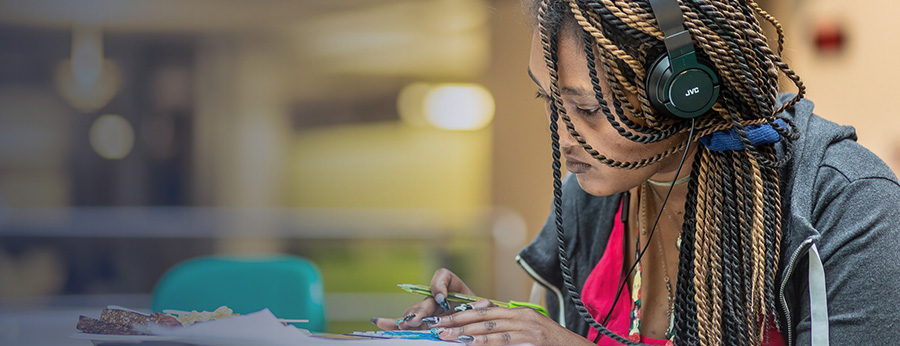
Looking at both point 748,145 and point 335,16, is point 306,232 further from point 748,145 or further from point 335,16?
point 748,145

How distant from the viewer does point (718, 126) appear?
0.94 meters

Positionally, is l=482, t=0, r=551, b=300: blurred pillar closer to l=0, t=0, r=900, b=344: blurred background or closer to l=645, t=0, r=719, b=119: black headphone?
l=0, t=0, r=900, b=344: blurred background

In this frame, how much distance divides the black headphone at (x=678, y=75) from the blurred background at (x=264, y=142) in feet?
9.13

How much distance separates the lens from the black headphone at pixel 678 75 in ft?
2.88

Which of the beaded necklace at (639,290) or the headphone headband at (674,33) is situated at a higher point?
the headphone headband at (674,33)

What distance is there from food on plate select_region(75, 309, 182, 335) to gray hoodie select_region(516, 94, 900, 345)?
717 millimetres

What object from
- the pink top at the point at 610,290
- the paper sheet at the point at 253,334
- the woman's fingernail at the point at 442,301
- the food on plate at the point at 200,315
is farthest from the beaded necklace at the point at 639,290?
the food on plate at the point at 200,315

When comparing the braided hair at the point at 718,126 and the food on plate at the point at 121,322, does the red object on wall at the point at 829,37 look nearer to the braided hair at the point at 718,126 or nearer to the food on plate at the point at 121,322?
the braided hair at the point at 718,126

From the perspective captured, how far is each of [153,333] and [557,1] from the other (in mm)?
613

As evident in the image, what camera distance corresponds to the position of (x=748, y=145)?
919 mm

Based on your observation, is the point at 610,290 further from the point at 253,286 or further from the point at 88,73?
the point at 88,73

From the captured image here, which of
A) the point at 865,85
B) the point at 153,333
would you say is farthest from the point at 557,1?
the point at 865,85

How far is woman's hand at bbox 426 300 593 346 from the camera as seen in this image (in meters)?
0.88

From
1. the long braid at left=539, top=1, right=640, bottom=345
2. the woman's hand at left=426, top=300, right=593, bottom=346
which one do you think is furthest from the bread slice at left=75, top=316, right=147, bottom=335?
the long braid at left=539, top=1, right=640, bottom=345
